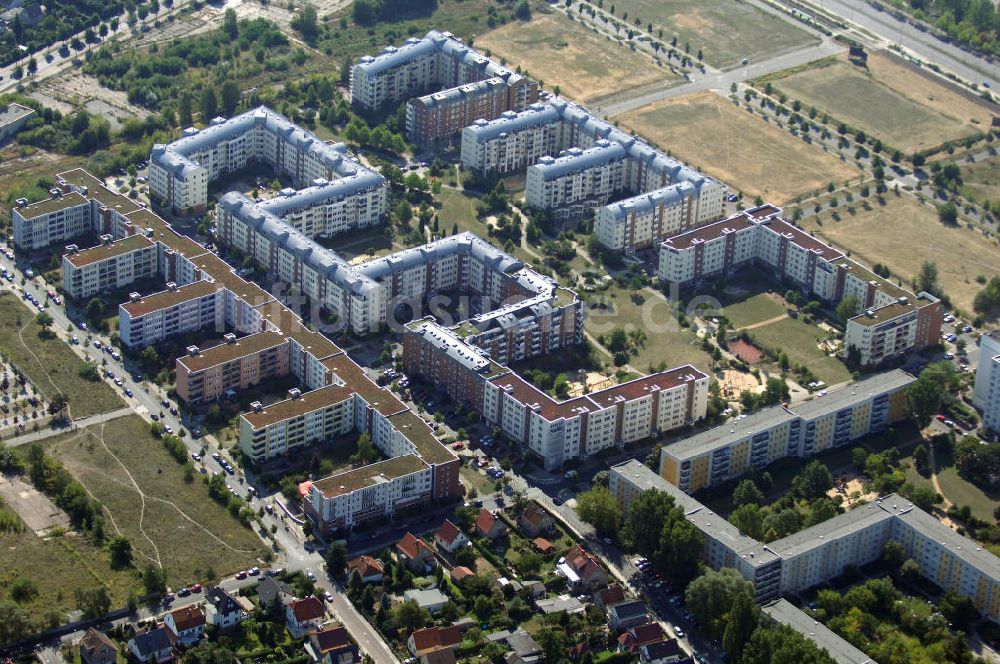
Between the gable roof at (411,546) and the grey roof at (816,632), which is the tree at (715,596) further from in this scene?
the gable roof at (411,546)

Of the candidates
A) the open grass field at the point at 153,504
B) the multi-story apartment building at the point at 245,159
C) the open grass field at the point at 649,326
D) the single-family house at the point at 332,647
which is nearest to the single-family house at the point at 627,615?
the single-family house at the point at 332,647

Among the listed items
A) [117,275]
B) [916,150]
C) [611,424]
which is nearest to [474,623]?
[611,424]

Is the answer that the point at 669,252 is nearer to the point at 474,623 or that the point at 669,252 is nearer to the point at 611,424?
the point at 611,424

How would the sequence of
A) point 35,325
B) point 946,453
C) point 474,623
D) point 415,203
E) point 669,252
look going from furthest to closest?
point 415,203 < point 669,252 < point 35,325 < point 946,453 < point 474,623

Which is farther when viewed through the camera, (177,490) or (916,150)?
(916,150)

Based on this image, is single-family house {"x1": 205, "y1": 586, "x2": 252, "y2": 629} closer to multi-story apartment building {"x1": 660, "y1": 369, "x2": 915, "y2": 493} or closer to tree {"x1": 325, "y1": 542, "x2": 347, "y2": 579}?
tree {"x1": 325, "y1": 542, "x2": 347, "y2": 579}

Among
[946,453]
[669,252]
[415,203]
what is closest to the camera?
[946,453]

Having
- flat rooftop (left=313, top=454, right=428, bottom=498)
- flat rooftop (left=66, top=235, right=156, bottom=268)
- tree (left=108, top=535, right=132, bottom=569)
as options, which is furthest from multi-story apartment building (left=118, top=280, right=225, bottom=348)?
tree (left=108, top=535, right=132, bottom=569)
